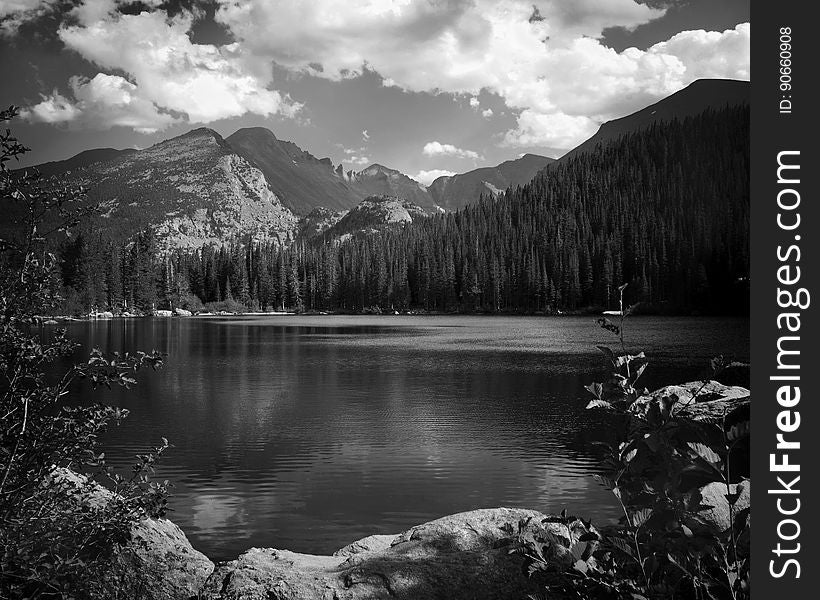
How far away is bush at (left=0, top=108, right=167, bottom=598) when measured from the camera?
4.38 metres

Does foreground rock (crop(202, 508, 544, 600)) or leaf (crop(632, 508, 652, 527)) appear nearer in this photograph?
leaf (crop(632, 508, 652, 527))

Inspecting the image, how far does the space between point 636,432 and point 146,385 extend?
31792 mm

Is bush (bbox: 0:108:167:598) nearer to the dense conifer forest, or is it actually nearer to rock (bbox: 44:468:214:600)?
rock (bbox: 44:468:214:600)

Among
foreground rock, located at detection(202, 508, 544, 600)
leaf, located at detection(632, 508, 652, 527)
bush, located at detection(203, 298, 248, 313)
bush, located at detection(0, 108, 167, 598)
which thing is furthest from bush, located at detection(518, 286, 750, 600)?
bush, located at detection(203, 298, 248, 313)

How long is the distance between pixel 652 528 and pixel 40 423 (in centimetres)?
459

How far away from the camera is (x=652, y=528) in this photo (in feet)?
10.8

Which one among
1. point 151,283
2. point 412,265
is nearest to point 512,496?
point 151,283

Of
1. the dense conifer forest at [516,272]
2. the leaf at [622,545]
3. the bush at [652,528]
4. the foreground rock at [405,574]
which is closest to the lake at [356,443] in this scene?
the bush at [652,528]

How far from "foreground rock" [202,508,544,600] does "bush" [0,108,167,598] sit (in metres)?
1.14

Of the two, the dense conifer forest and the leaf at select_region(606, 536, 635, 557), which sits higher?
the dense conifer forest

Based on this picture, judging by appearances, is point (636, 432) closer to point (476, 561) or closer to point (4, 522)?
point (476, 561)

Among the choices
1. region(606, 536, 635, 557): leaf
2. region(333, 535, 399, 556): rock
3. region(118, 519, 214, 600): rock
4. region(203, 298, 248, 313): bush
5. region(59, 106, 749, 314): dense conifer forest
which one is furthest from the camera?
region(203, 298, 248, 313): bush

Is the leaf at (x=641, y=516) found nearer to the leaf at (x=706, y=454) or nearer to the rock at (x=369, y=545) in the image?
the leaf at (x=706, y=454)
